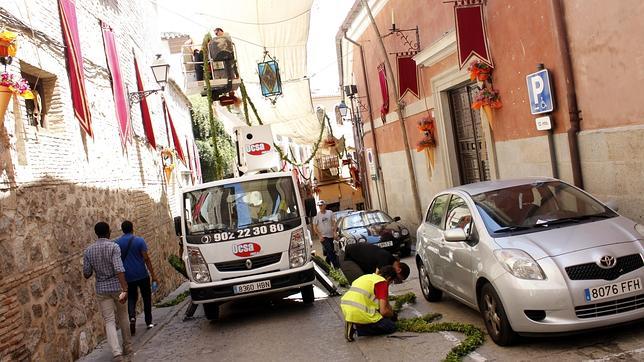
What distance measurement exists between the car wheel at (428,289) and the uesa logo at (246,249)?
2451mm

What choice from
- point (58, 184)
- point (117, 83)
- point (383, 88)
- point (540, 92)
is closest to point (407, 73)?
point (383, 88)

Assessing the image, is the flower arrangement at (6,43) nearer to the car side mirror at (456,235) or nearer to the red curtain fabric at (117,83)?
the car side mirror at (456,235)

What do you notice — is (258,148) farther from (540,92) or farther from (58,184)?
(540,92)

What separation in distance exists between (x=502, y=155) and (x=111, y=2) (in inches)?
364

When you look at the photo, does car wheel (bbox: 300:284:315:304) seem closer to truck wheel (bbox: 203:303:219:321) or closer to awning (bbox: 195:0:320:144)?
truck wheel (bbox: 203:303:219:321)

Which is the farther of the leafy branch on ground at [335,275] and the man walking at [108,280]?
the leafy branch on ground at [335,275]

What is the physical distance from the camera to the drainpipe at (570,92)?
31.3ft

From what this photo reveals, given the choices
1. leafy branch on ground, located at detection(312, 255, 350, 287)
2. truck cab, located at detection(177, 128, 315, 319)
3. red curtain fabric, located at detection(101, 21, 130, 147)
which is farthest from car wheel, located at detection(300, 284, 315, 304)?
red curtain fabric, located at detection(101, 21, 130, 147)

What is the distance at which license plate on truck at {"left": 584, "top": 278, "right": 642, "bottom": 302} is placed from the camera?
5559 millimetres

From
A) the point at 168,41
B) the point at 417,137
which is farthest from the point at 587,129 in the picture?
the point at 168,41

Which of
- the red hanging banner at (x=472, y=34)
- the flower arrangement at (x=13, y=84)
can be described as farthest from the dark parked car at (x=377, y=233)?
the flower arrangement at (x=13, y=84)

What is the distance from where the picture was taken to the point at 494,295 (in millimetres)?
6176

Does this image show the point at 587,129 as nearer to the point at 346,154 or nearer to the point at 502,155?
the point at 502,155

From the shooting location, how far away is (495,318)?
6.24 metres
